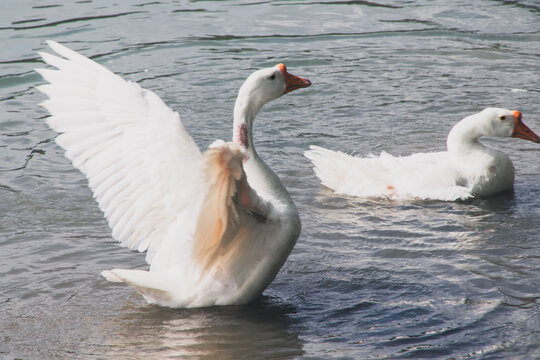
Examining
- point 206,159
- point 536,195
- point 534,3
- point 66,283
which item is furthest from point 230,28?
point 206,159

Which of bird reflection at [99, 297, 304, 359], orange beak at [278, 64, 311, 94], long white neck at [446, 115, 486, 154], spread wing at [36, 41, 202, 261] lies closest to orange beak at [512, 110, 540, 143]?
long white neck at [446, 115, 486, 154]

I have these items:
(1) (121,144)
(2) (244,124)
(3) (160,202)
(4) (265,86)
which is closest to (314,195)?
(4) (265,86)

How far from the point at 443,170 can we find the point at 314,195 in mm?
1364

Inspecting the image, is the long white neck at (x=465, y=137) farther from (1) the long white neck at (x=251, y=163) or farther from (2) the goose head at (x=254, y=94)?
(1) the long white neck at (x=251, y=163)

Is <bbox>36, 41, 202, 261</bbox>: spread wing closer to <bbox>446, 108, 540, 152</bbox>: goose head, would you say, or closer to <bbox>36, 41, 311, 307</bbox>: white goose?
<bbox>36, 41, 311, 307</bbox>: white goose

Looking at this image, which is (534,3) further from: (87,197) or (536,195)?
(87,197)

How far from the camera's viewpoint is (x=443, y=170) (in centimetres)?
810

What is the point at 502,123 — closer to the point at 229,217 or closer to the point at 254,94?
the point at 254,94

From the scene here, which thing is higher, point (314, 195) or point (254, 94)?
point (254, 94)

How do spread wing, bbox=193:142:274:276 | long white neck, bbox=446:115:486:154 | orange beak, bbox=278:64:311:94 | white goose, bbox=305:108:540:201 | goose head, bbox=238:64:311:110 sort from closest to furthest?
spread wing, bbox=193:142:274:276 < goose head, bbox=238:64:311:110 < orange beak, bbox=278:64:311:94 < white goose, bbox=305:108:540:201 < long white neck, bbox=446:115:486:154

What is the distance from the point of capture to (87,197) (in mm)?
8305

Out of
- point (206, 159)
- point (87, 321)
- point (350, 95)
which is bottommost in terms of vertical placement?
point (87, 321)

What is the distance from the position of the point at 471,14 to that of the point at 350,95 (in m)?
4.79

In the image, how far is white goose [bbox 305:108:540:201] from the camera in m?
8.03
